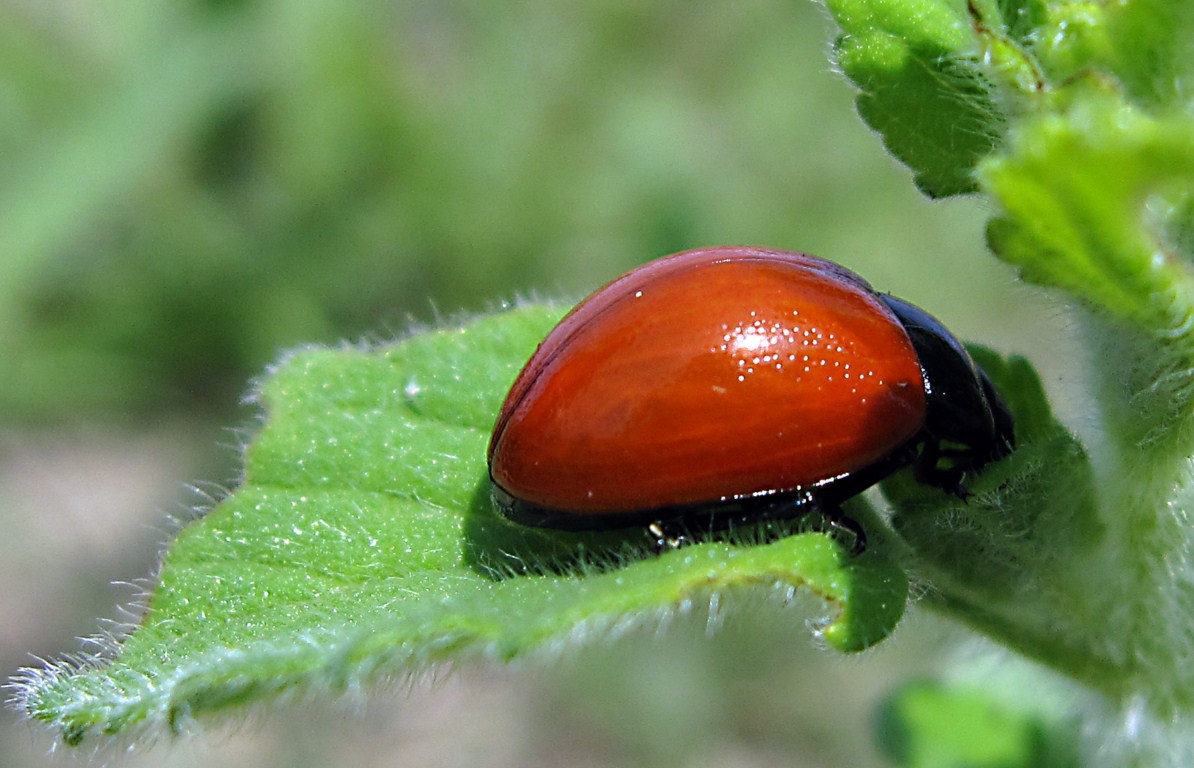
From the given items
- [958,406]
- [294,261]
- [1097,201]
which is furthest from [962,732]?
[294,261]

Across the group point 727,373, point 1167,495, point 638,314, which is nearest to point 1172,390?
point 1167,495

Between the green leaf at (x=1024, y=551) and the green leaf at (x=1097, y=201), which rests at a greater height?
the green leaf at (x=1097, y=201)

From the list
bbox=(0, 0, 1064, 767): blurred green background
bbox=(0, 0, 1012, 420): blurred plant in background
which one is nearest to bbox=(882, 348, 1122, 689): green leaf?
bbox=(0, 0, 1064, 767): blurred green background

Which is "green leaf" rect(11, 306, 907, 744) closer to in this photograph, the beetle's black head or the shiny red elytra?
the shiny red elytra

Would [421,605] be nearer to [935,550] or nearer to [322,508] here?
[322,508]

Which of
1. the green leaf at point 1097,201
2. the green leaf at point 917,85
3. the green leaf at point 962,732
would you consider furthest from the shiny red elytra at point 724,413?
the green leaf at point 962,732

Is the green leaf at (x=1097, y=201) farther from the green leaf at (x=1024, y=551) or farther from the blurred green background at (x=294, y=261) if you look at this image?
the blurred green background at (x=294, y=261)

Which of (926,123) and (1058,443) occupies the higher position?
(926,123)
